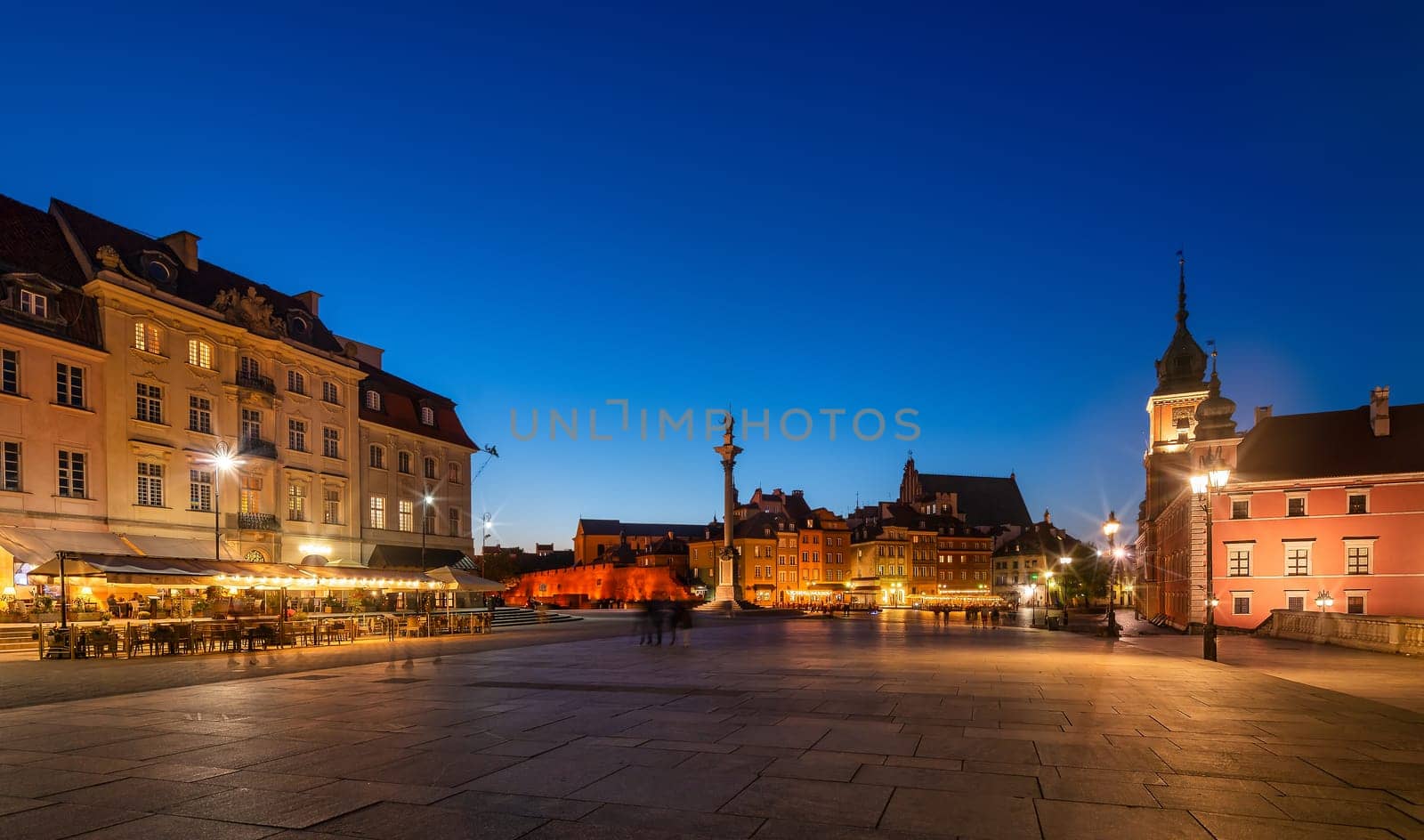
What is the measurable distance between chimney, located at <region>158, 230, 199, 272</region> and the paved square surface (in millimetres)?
29426

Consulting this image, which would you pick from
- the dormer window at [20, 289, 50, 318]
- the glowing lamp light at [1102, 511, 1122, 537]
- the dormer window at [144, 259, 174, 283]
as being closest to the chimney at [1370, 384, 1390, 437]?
the glowing lamp light at [1102, 511, 1122, 537]

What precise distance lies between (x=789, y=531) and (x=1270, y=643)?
82.8 m

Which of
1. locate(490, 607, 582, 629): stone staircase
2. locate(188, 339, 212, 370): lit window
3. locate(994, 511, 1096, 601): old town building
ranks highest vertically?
locate(188, 339, 212, 370): lit window

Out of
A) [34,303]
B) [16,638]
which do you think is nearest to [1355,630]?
[16,638]

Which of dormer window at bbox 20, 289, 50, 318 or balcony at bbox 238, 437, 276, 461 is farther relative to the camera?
balcony at bbox 238, 437, 276, 461

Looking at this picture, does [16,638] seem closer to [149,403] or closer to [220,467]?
[220,467]

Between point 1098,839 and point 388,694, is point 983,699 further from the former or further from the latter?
point 388,694

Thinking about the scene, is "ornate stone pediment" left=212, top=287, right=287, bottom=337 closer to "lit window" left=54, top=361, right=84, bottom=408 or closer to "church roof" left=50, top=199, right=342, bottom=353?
"church roof" left=50, top=199, right=342, bottom=353

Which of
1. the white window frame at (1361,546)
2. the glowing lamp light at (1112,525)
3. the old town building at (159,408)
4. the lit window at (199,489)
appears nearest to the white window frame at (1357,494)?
the white window frame at (1361,546)

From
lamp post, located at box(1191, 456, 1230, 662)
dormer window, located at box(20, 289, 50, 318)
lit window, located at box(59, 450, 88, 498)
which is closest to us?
lamp post, located at box(1191, 456, 1230, 662)

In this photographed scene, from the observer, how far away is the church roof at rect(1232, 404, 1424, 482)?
150 feet

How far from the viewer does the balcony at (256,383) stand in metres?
40.7

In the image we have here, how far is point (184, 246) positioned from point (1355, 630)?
51981mm

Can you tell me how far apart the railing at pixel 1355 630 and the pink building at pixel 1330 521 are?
8.07m
